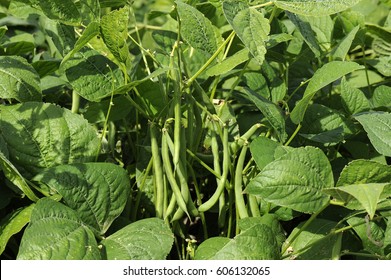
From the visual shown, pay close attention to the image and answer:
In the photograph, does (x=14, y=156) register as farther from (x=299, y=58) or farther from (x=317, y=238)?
(x=299, y=58)

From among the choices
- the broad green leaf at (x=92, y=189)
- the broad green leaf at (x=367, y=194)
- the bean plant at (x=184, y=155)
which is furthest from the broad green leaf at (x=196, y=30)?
the broad green leaf at (x=367, y=194)

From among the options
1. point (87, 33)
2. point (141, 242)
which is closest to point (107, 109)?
point (87, 33)

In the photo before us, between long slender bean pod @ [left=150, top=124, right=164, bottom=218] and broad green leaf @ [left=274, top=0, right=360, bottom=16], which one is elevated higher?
broad green leaf @ [left=274, top=0, right=360, bottom=16]

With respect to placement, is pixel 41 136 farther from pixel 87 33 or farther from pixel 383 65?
pixel 383 65

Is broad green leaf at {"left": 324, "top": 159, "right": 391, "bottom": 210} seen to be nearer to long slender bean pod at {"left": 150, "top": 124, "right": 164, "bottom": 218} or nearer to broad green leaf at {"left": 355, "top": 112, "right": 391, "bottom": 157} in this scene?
broad green leaf at {"left": 355, "top": 112, "right": 391, "bottom": 157}

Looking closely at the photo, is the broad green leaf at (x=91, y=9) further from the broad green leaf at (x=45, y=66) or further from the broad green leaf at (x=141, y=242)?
the broad green leaf at (x=141, y=242)

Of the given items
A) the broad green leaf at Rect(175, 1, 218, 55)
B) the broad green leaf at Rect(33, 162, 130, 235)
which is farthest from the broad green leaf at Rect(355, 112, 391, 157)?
the broad green leaf at Rect(33, 162, 130, 235)

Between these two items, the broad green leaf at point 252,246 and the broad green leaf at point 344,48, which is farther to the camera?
the broad green leaf at point 344,48
